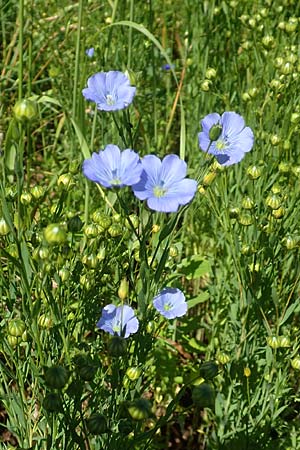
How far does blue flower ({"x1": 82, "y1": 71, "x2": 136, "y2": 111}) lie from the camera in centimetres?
119

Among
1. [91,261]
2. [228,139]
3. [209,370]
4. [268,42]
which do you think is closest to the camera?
[209,370]

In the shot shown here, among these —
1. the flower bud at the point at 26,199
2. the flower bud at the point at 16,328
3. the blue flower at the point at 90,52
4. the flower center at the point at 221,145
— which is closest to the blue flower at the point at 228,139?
the flower center at the point at 221,145

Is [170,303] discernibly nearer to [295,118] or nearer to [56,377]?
[56,377]

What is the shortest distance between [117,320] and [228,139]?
413 mm

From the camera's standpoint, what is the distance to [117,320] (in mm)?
1213

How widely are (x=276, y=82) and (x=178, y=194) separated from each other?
81 cm

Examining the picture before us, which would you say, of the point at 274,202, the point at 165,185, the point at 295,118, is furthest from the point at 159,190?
the point at 295,118

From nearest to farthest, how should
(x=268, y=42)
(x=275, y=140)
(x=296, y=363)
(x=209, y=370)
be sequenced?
(x=209, y=370)
(x=296, y=363)
(x=275, y=140)
(x=268, y=42)

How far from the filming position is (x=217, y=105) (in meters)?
2.50

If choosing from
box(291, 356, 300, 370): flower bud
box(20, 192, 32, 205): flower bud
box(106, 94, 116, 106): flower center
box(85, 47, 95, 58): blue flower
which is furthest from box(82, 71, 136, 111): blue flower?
box(85, 47, 95, 58): blue flower

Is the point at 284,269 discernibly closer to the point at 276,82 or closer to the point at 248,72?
the point at 276,82

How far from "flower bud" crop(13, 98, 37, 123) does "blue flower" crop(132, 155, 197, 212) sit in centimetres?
20

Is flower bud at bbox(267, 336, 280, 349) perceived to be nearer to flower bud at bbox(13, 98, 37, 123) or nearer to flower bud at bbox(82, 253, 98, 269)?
flower bud at bbox(82, 253, 98, 269)

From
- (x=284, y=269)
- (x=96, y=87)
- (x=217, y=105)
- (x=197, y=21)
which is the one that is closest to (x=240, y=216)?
(x=284, y=269)
